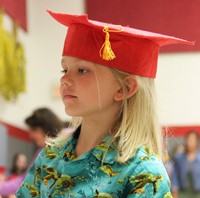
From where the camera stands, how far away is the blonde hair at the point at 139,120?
5.79 feet

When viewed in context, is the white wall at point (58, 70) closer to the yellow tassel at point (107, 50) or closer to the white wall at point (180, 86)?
the white wall at point (180, 86)

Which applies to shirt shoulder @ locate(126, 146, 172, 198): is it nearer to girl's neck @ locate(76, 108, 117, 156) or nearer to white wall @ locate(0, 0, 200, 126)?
girl's neck @ locate(76, 108, 117, 156)

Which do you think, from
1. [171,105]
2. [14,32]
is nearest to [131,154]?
[14,32]

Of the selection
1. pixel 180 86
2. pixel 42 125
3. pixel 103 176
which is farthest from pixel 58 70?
pixel 103 176

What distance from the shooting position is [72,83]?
1763 mm

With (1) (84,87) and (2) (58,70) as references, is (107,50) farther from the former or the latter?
(2) (58,70)

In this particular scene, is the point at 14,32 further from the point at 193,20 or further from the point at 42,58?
the point at 193,20

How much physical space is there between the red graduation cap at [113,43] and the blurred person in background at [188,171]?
6.72m

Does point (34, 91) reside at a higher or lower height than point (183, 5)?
lower

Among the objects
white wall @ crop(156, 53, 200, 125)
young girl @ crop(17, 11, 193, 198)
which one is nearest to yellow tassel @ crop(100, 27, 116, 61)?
young girl @ crop(17, 11, 193, 198)

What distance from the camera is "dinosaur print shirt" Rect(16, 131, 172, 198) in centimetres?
166

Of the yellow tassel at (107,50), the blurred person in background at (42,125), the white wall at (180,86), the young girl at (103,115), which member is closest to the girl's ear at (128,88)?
the young girl at (103,115)

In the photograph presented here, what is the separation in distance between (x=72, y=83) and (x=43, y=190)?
1.09ft

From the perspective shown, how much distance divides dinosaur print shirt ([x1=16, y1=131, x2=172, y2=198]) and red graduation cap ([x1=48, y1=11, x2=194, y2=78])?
23cm
